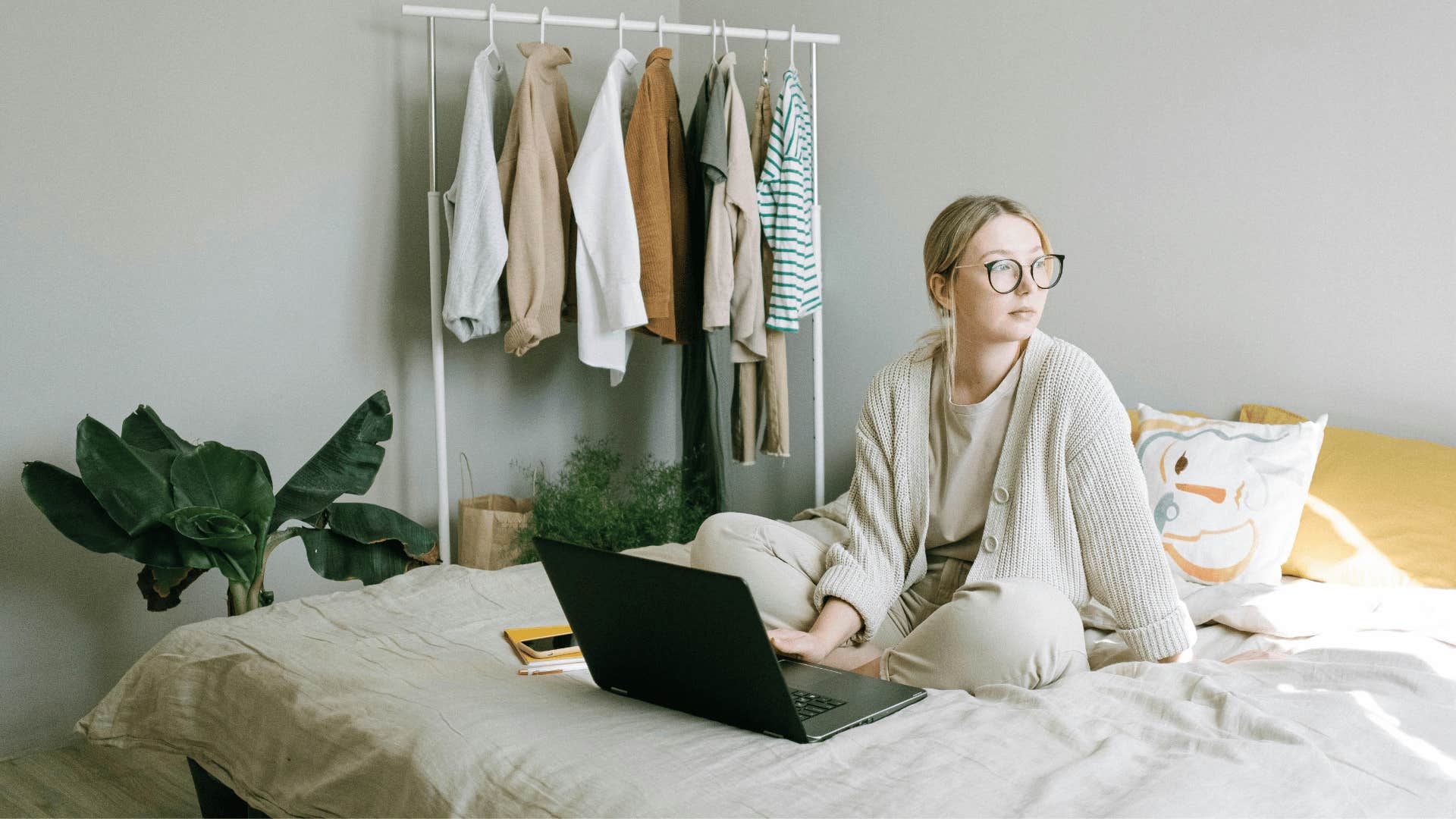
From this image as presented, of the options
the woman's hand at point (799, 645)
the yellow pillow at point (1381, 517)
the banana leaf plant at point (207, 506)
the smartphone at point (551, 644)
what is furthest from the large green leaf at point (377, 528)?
the yellow pillow at point (1381, 517)

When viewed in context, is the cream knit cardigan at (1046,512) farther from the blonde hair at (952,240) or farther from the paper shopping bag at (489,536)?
the paper shopping bag at (489,536)

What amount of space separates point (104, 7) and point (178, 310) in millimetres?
682

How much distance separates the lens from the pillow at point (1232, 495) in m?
1.87

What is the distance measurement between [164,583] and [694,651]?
155 centimetres

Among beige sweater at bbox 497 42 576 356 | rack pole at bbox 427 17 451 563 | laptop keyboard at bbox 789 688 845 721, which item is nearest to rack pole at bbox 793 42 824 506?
beige sweater at bbox 497 42 576 356

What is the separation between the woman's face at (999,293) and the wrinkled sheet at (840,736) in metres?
0.46

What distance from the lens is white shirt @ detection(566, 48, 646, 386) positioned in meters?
2.68

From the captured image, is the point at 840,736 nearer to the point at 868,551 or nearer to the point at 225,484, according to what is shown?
the point at 868,551

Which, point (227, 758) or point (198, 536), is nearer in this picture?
point (227, 758)

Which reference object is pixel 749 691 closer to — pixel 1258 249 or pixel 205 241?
pixel 1258 249

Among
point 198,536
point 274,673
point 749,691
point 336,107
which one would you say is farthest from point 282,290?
point 749,691

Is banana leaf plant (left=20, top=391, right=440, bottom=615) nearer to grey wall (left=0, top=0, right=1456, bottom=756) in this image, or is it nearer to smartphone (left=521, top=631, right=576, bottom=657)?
grey wall (left=0, top=0, right=1456, bottom=756)

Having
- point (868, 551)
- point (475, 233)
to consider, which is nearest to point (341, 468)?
point (475, 233)

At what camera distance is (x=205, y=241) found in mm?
2602
